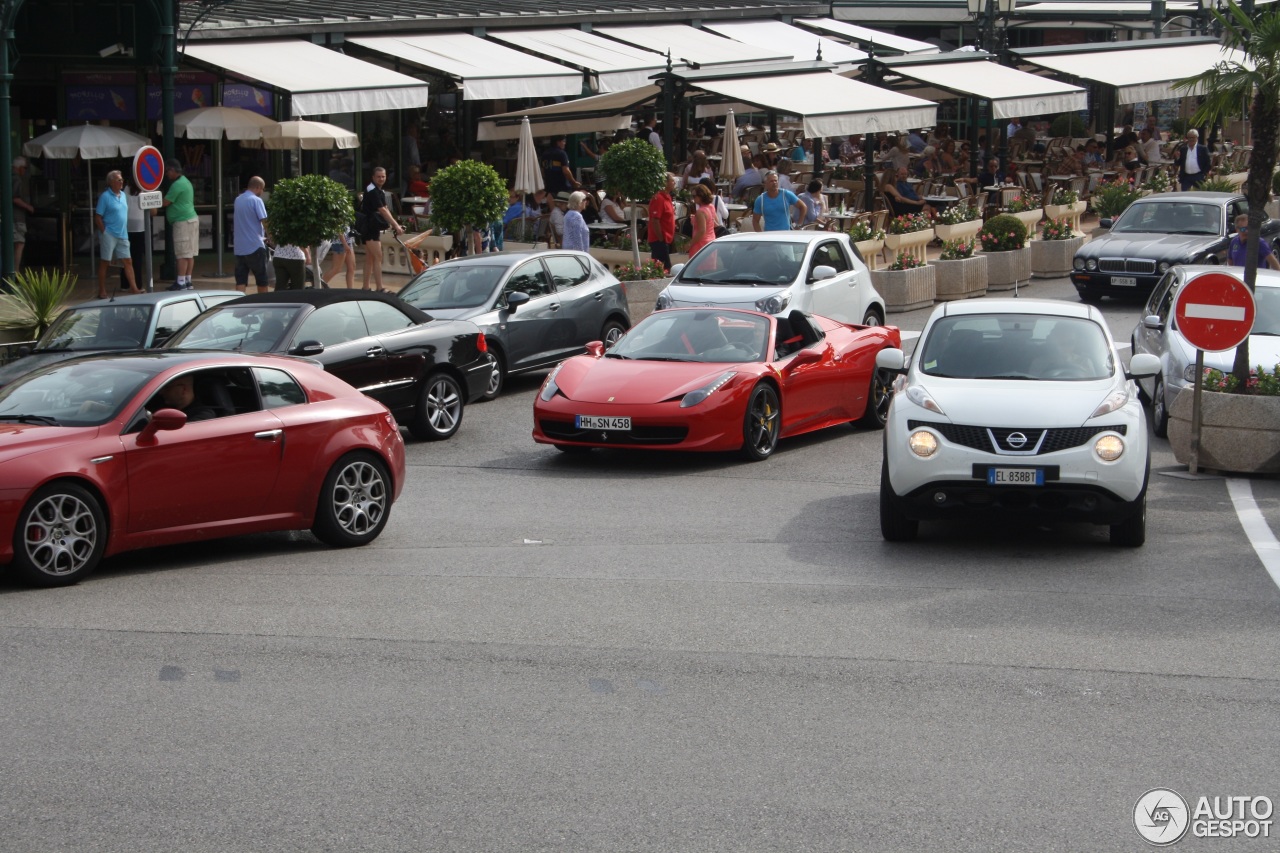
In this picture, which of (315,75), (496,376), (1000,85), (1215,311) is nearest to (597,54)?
(1000,85)

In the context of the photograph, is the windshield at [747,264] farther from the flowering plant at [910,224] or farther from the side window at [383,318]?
the flowering plant at [910,224]

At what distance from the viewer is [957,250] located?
27016 mm

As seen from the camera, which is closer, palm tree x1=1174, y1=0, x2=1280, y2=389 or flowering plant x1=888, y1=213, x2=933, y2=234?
palm tree x1=1174, y1=0, x2=1280, y2=389

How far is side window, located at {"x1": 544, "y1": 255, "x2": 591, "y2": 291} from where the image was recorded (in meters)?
19.7

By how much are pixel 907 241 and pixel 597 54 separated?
11.9 m

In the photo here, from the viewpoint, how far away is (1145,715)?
734 centimetres

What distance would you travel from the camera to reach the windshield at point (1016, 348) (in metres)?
12.0

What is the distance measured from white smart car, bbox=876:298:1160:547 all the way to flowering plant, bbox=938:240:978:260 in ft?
49.7

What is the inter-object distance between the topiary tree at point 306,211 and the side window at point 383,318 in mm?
5487

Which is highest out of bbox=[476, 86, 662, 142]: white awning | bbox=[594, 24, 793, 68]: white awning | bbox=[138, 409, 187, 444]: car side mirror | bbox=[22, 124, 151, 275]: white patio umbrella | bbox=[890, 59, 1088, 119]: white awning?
bbox=[594, 24, 793, 68]: white awning

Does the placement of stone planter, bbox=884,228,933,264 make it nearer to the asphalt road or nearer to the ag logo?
the asphalt road

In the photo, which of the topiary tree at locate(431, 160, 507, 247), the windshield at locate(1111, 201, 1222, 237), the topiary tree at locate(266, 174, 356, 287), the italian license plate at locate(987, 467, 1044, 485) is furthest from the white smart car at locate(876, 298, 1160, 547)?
the windshield at locate(1111, 201, 1222, 237)

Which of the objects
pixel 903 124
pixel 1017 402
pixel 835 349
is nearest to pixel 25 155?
pixel 903 124

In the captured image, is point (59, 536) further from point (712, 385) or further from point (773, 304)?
point (773, 304)
